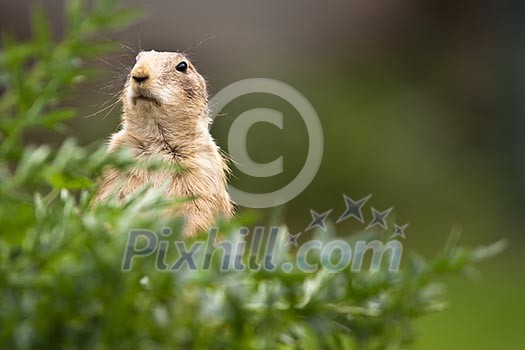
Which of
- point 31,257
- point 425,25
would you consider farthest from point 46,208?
point 425,25

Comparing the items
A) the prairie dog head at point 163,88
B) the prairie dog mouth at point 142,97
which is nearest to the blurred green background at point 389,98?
the prairie dog head at point 163,88

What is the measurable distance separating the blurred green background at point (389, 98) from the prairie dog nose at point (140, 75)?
2.68 meters

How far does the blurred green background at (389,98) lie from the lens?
4.08 m

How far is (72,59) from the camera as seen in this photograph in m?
0.52

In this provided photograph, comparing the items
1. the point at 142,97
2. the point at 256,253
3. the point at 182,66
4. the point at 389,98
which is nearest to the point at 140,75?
the point at 142,97

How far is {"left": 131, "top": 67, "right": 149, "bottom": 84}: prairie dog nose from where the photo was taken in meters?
1.04

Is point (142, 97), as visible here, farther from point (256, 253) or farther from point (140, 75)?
point (256, 253)

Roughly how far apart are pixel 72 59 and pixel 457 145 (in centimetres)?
415

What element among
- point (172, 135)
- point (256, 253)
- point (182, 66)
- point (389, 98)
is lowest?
point (256, 253)

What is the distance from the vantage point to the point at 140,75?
1.04 meters

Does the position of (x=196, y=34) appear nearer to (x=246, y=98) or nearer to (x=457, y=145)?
(x=246, y=98)

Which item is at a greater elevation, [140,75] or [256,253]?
[140,75]

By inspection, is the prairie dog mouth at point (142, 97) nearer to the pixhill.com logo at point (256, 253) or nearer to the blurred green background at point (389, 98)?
the pixhill.com logo at point (256, 253)

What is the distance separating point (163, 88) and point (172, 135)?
0.19ft
